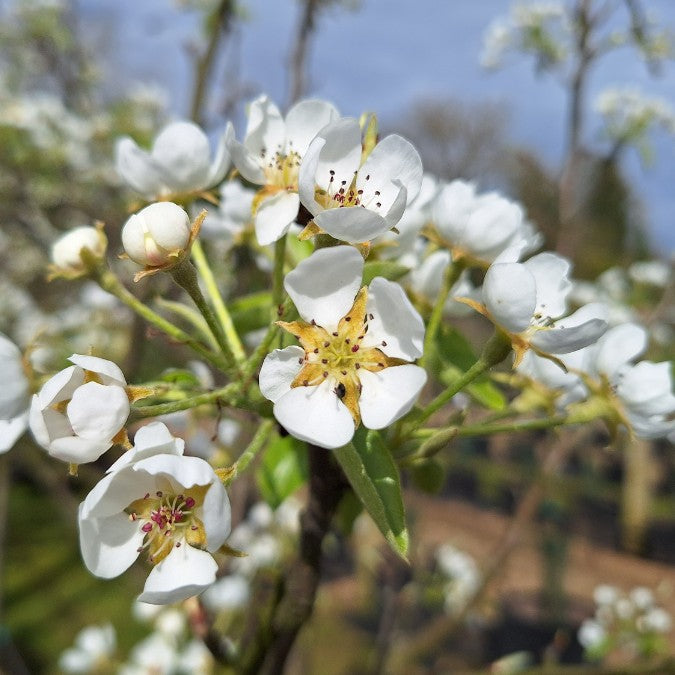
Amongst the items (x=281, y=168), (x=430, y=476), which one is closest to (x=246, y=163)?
(x=281, y=168)

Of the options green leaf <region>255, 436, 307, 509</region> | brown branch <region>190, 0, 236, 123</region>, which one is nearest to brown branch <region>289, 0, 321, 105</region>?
brown branch <region>190, 0, 236, 123</region>

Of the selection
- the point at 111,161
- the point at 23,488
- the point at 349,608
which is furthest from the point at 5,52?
the point at 349,608

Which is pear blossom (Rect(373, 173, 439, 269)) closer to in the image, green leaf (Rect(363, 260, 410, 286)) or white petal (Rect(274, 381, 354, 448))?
green leaf (Rect(363, 260, 410, 286))

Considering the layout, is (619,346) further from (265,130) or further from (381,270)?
(265,130)

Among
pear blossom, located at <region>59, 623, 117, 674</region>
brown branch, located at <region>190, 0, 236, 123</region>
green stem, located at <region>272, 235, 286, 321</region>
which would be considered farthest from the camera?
pear blossom, located at <region>59, 623, 117, 674</region>

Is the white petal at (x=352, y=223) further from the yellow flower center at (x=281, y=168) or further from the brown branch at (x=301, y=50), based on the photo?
the brown branch at (x=301, y=50)

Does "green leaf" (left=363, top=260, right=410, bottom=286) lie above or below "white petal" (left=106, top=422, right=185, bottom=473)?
above

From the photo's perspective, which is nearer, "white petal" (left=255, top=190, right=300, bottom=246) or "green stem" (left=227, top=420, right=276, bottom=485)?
"green stem" (left=227, top=420, right=276, bottom=485)
